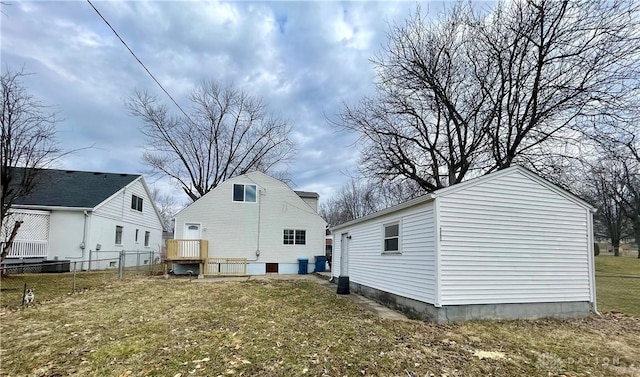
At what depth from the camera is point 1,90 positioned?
33.5ft

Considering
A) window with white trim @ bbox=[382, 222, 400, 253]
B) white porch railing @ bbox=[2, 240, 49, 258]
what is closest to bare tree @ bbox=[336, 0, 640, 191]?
window with white trim @ bbox=[382, 222, 400, 253]

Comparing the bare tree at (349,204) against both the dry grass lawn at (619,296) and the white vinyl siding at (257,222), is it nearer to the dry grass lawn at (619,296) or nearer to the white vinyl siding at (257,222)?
the white vinyl siding at (257,222)

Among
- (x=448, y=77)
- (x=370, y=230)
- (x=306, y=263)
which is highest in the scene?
(x=448, y=77)

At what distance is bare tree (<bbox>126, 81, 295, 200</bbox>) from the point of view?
27.8m

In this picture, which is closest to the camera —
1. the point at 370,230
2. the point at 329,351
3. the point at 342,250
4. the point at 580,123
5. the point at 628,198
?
the point at 329,351

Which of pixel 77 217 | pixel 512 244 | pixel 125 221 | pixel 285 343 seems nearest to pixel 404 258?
pixel 512 244

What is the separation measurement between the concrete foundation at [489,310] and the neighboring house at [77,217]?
12344 mm

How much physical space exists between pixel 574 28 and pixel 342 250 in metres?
11.1

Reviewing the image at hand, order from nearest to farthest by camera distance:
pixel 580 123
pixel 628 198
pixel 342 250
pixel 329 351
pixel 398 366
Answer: pixel 398 366 → pixel 329 351 → pixel 580 123 → pixel 342 250 → pixel 628 198

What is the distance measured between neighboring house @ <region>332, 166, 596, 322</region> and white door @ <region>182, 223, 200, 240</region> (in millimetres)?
12513

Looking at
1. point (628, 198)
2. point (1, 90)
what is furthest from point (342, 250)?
point (628, 198)

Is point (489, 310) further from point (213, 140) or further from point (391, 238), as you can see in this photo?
point (213, 140)

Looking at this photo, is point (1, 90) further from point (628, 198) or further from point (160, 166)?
point (628, 198)

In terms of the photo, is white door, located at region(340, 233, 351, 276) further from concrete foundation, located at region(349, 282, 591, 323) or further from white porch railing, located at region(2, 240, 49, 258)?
white porch railing, located at region(2, 240, 49, 258)
